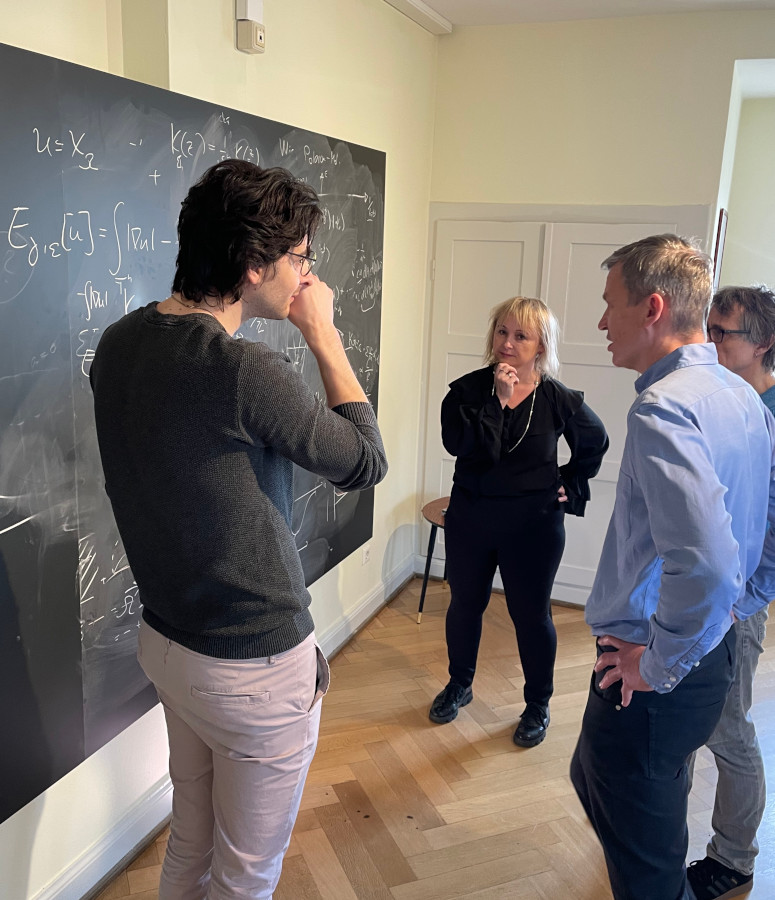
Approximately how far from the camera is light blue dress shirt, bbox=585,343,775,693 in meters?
1.27

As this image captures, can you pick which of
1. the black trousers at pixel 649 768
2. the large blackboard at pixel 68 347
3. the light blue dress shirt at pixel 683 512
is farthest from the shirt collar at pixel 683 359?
the large blackboard at pixel 68 347

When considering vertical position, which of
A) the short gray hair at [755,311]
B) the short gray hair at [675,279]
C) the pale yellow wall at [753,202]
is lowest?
the short gray hair at [755,311]

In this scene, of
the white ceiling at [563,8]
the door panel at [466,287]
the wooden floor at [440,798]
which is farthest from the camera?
the door panel at [466,287]

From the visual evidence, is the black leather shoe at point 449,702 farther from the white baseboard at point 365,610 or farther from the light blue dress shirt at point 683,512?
the light blue dress shirt at point 683,512

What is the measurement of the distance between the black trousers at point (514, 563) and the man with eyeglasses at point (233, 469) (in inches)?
50.3

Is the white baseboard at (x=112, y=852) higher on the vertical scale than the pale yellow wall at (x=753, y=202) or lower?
lower

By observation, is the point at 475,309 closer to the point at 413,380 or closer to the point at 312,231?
the point at 413,380

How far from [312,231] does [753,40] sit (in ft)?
9.25

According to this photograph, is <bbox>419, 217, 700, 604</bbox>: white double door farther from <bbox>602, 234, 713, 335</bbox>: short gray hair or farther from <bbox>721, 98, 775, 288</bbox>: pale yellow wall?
<bbox>602, 234, 713, 335</bbox>: short gray hair

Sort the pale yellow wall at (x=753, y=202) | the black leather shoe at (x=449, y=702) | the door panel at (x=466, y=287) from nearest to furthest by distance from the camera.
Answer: the black leather shoe at (x=449, y=702) < the door panel at (x=466, y=287) < the pale yellow wall at (x=753, y=202)

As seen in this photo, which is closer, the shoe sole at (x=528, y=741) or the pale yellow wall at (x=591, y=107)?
the shoe sole at (x=528, y=741)

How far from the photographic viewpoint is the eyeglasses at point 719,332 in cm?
196

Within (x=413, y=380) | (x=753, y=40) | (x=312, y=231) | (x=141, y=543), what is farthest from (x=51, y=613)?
(x=753, y=40)

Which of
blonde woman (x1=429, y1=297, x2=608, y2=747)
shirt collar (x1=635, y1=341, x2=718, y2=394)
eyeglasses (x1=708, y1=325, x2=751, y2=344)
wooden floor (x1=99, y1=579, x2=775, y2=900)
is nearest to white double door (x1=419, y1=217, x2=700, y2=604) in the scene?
wooden floor (x1=99, y1=579, x2=775, y2=900)
